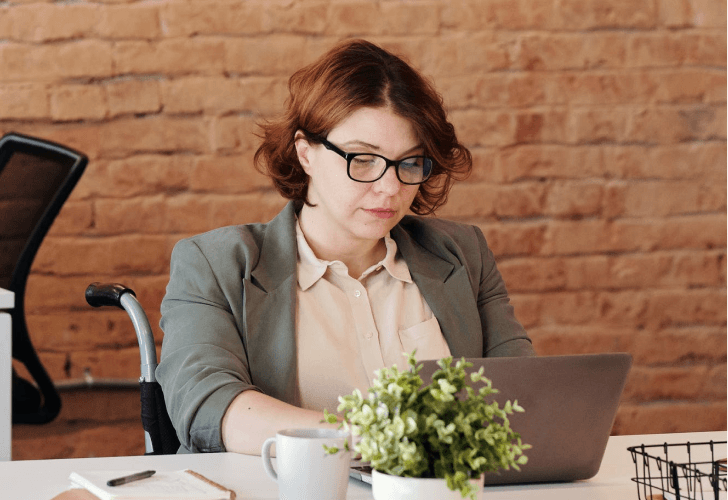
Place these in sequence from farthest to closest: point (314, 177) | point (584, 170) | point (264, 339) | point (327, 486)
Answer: point (584, 170), point (314, 177), point (264, 339), point (327, 486)

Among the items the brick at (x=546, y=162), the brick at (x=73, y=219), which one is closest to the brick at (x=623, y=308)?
the brick at (x=546, y=162)

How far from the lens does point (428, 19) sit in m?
2.33

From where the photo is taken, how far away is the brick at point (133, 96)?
2211 mm

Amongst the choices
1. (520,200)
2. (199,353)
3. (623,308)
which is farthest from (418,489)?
(623,308)

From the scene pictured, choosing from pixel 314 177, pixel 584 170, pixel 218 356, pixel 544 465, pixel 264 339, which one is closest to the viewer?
pixel 544 465

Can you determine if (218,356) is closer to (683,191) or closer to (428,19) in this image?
(428,19)

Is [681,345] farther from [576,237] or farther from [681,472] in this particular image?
[681,472]

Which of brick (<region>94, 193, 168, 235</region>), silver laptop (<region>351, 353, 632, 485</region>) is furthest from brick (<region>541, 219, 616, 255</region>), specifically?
silver laptop (<region>351, 353, 632, 485</region>)

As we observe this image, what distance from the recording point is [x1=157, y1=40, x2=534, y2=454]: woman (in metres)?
1.36

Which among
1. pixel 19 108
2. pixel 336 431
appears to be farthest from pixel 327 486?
pixel 19 108

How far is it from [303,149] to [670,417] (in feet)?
4.88

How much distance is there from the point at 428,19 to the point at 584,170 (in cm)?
60

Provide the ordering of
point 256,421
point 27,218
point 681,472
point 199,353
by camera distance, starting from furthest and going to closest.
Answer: point 27,218 → point 199,353 → point 256,421 → point 681,472

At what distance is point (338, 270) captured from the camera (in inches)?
59.2
